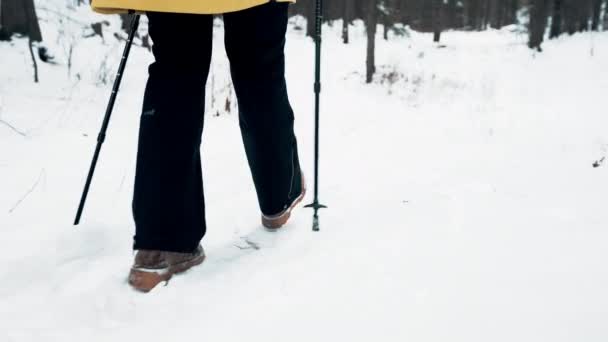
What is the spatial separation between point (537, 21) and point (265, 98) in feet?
57.9

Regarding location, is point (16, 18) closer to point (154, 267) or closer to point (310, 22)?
point (154, 267)

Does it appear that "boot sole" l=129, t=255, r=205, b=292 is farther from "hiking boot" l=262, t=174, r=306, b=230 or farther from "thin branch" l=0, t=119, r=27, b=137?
"thin branch" l=0, t=119, r=27, b=137

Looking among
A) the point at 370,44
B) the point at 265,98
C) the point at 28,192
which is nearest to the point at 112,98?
the point at 265,98

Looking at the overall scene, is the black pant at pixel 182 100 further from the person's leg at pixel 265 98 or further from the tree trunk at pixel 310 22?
the tree trunk at pixel 310 22

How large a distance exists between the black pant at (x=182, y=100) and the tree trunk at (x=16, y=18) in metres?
6.45

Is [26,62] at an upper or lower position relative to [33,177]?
upper

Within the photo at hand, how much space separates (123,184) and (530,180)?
Answer: 225 centimetres

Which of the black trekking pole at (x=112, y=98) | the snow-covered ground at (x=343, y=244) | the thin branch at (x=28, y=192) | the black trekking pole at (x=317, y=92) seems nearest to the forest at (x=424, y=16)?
the snow-covered ground at (x=343, y=244)

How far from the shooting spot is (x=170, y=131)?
1330 millimetres

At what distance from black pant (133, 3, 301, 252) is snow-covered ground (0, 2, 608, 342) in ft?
0.65

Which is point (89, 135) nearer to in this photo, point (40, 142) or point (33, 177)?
point (40, 142)

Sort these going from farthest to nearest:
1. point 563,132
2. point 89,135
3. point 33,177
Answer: point 563,132, point 89,135, point 33,177

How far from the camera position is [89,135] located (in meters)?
3.37

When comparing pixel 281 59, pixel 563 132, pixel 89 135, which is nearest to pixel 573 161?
pixel 563 132
